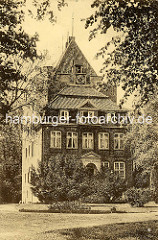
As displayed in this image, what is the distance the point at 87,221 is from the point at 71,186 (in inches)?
11.7

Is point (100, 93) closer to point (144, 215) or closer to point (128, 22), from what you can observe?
point (128, 22)

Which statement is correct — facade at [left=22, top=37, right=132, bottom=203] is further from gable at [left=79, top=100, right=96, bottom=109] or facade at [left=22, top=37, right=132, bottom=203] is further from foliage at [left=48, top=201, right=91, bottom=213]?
foliage at [left=48, top=201, right=91, bottom=213]

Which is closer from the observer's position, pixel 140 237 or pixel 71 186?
pixel 140 237

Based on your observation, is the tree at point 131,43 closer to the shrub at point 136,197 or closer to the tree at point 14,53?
the tree at point 14,53

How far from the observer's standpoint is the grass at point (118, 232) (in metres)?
2.39

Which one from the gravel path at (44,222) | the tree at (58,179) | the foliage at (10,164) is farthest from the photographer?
the tree at (58,179)

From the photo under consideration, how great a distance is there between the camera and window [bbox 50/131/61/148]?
2664 millimetres

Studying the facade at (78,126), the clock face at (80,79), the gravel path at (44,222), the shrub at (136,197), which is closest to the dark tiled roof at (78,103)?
the facade at (78,126)

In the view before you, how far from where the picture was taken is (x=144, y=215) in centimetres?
266

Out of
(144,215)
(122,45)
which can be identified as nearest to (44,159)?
(144,215)

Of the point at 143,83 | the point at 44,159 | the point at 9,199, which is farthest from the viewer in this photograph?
the point at 143,83

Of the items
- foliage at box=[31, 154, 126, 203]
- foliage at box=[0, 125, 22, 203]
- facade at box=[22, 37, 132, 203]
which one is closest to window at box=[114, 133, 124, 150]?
facade at box=[22, 37, 132, 203]

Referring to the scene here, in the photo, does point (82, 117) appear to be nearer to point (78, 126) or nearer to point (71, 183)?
point (78, 126)

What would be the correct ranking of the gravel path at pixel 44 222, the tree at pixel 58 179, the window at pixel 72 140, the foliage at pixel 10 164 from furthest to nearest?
the window at pixel 72 140
the tree at pixel 58 179
the foliage at pixel 10 164
the gravel path at pixel 44 222
